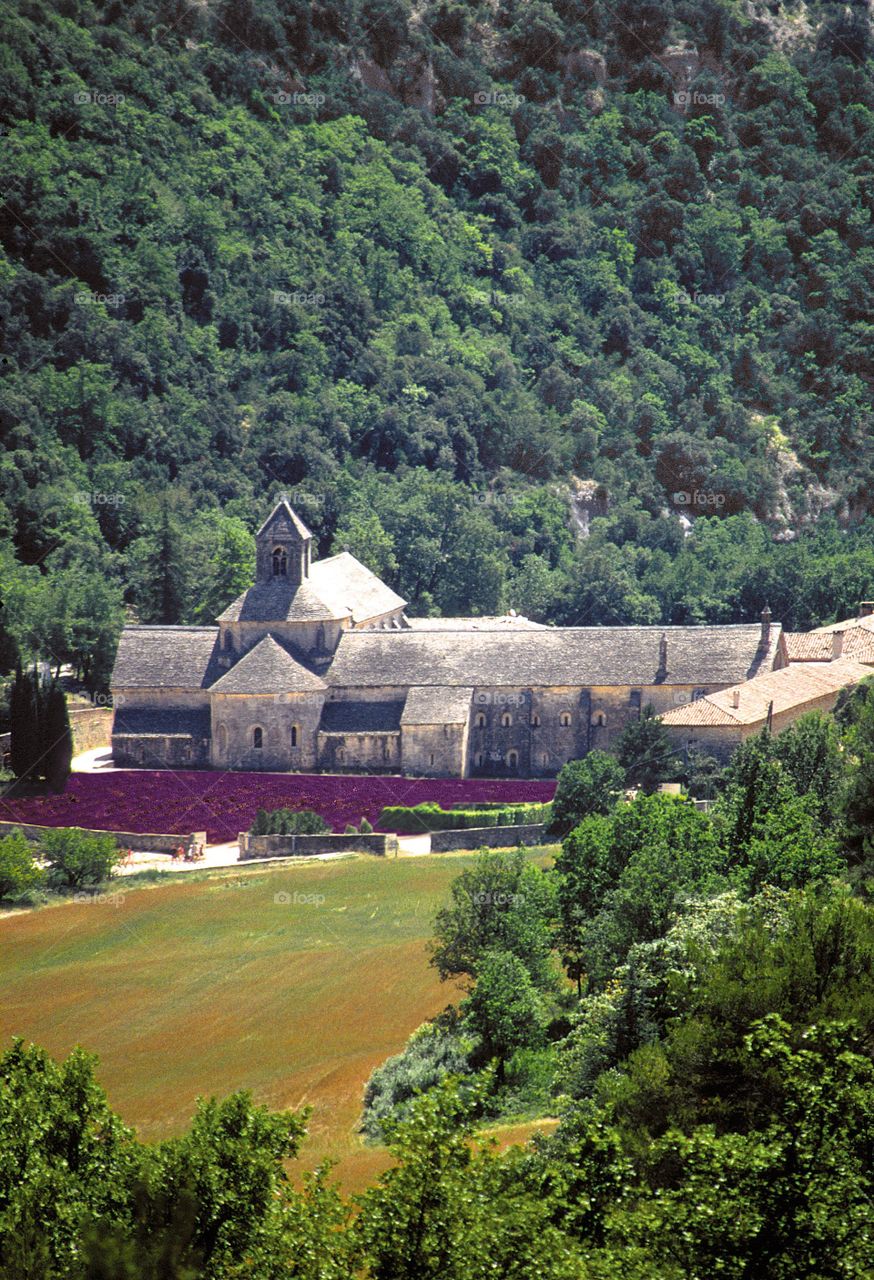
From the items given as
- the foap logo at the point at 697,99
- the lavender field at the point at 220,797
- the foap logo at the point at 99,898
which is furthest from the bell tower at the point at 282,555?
the foap logo at the point at 697,99

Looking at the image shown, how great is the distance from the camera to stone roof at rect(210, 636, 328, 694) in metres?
80.5

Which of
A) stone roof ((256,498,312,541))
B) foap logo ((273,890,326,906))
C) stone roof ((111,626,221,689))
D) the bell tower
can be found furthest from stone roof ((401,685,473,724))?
foap logo ((273,890,326,906))

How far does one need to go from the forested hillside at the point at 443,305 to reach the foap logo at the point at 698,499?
7.9 inches

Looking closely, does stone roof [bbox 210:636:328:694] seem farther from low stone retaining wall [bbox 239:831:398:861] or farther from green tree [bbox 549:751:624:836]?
green tree [bbox 549:751:624:836]

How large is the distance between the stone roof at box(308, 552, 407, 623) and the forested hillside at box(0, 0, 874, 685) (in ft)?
17.0

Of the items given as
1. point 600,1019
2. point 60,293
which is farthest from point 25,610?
point 600,1019

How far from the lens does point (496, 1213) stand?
28406 mm

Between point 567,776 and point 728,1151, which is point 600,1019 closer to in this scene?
point 728,1151

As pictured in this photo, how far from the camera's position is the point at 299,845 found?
6938 cm

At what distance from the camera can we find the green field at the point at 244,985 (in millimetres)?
45812

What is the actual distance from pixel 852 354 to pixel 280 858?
102m

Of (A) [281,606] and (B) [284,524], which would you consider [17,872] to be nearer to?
(A) [281,606]

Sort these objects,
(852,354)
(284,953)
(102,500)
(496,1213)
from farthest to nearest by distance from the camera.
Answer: (852,354) < (102,500) < (284,953) < (496,1213)

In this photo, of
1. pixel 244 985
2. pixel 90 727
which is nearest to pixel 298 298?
pixel 90 727
